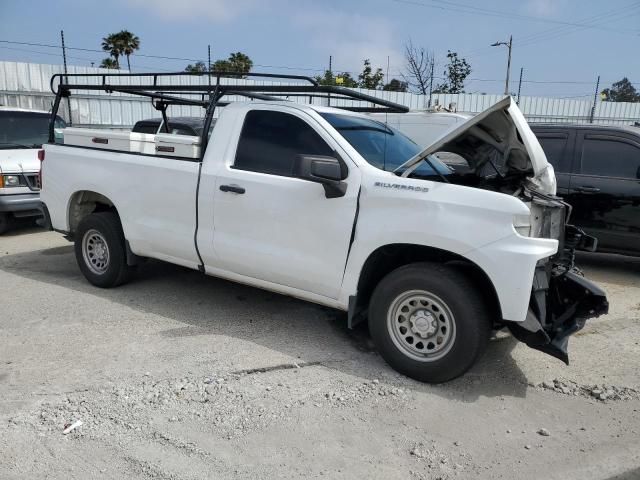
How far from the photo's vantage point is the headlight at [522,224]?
11.1ft

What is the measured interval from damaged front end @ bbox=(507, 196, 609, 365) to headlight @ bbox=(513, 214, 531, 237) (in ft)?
0.95

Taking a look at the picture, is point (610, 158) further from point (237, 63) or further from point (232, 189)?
point (237, 63)

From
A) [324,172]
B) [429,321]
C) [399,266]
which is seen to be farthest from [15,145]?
[429,321]

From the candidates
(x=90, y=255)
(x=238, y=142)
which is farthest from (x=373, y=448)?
(x=90, y=255)

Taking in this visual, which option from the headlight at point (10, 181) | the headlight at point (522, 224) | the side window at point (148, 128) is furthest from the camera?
the side window at point (148, 128)

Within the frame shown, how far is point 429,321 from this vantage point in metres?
3.74

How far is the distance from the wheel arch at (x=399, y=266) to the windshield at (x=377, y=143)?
62 centimetres

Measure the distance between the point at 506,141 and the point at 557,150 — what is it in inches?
138

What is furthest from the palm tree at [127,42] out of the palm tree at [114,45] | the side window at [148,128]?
the side window at [148,128]

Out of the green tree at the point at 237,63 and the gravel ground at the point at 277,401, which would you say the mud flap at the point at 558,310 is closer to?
the gravel ground at the point at 277,401

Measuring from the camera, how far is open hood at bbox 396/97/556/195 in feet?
11.7

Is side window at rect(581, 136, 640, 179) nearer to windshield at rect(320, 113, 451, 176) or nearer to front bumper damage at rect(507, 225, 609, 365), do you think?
front bumper damage at rect(507, 225, 609, 365)

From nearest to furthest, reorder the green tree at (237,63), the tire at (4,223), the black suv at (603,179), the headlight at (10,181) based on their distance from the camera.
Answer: the black suv at (603,179), the headlight at (10,181), the tire at (4,223), the green tree at (237,63)

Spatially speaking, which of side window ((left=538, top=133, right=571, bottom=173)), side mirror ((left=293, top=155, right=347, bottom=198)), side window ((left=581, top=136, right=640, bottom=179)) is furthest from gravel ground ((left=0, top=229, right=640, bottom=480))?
side window ((left=538, top=133, right=571, bottom=173))
